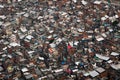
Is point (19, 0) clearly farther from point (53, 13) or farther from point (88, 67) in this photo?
point (88, 67)

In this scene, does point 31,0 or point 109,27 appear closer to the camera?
point 109,27

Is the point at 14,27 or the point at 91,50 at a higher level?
the point at 14,27

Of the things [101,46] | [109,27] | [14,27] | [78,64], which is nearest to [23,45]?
[14,27]

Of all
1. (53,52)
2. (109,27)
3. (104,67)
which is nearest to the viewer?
(104,67)

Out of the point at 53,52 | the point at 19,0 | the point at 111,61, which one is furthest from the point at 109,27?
the point at 19,0

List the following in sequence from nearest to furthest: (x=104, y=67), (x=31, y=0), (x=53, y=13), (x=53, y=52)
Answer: (x=104, y=67)
(x=53, y=52)
(x=53, y=13)
(x=31, y=0)

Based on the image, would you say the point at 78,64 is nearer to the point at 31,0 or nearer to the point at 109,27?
the point at 109,27


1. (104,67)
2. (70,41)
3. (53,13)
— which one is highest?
(53,13)
